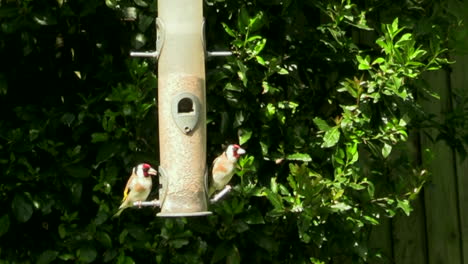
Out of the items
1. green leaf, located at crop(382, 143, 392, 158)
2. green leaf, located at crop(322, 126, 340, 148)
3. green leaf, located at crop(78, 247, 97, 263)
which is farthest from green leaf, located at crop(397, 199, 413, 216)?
green leaf, located at crop(78, 247, 97, 263)

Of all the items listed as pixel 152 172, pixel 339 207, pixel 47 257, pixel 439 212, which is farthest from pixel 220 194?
pixel 439 212

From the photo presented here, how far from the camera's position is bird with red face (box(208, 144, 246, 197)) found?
3.14m

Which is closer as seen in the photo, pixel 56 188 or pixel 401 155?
pixel 56 188

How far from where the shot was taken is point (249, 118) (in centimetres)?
342

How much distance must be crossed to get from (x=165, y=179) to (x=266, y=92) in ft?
1.71

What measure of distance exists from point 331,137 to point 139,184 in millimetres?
692

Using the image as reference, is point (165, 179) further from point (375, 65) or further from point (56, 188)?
point (375, 65)

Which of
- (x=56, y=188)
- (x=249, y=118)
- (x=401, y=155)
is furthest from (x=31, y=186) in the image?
(x=401, y=155)

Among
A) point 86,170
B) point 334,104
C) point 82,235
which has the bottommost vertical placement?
point 82,235

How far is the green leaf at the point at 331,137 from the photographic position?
11.0 feet

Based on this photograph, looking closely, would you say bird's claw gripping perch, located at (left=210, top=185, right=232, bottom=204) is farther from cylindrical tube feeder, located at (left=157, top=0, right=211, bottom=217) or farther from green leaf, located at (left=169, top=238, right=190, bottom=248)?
green leaf, located at (left=169, top=238, right=190, bottom=248)

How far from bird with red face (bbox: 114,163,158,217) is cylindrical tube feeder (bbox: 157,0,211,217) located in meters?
0.06

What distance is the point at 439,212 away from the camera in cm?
436

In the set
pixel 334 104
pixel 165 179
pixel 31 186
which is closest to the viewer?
pixel 165 179
